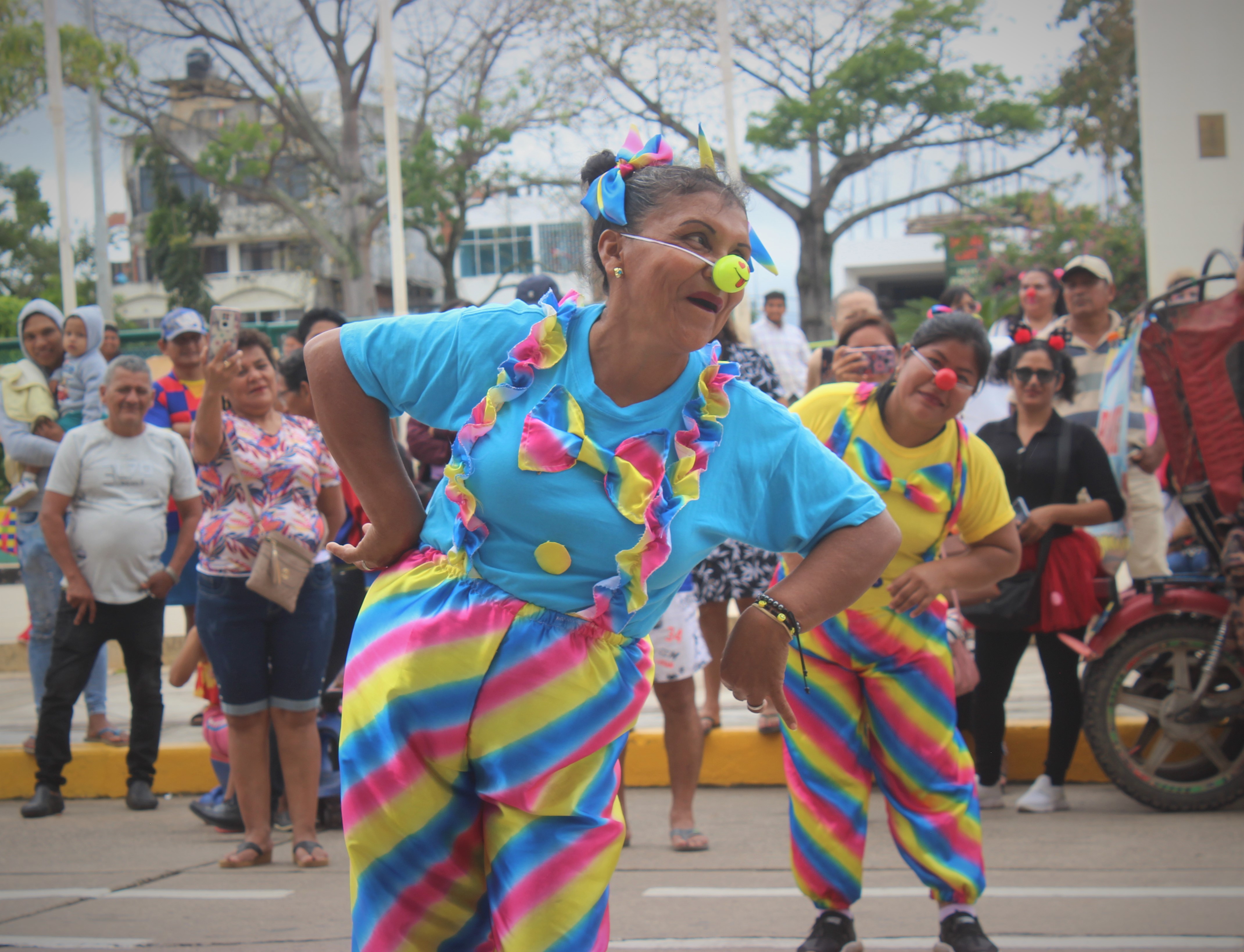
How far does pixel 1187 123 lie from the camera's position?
14.8m

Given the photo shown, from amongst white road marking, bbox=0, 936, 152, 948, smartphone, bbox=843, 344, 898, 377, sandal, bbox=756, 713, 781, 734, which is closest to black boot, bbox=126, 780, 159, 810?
white road marking, bbox=0, 936, 152, 948

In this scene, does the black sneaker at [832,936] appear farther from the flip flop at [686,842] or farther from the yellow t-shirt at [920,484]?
the flip flop at [686,842]

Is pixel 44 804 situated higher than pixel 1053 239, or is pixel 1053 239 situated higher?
pixel 1053 239

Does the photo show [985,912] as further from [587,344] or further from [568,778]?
[587,344]

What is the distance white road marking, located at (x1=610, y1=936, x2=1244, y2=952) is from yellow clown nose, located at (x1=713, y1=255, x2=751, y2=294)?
2.46m

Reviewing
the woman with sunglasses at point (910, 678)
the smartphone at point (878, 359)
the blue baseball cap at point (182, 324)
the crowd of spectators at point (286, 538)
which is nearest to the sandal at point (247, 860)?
the crowd of spectators at point (286, 538)

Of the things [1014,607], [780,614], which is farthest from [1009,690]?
[780,614]

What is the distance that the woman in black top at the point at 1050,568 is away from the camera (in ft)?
17.7

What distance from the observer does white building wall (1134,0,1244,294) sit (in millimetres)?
14523

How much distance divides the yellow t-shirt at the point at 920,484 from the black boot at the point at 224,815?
3.33m

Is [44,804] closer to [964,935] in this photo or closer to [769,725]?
[769,725]

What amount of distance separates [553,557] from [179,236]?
36.5 meters

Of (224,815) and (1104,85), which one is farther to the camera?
(1104,85)

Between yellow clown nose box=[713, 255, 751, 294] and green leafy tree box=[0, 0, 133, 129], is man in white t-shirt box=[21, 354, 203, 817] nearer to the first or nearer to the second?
yellow clown nose box=[713, 255, 751, 294]
